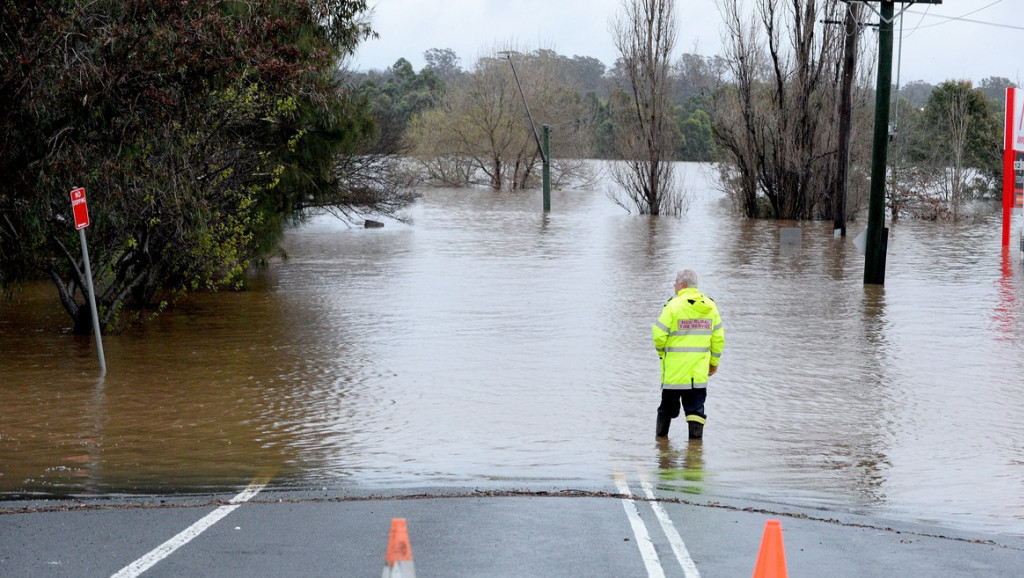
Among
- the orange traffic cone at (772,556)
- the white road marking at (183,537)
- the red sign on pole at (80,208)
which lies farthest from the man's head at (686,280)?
the red sign on pole at (80,208)

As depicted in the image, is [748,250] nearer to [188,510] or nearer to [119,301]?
[119,301]

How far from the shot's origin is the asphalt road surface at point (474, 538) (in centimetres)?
606

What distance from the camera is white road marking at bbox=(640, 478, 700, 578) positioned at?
5.99 meters

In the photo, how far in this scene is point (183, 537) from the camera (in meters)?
6.68

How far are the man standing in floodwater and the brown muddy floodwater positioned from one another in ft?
1.37

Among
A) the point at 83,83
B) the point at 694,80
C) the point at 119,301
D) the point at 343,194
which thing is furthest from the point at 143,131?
the point at 694,80

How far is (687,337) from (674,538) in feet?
11.7

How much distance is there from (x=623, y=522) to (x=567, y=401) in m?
5.29

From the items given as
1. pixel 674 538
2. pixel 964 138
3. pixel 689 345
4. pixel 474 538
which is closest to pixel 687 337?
pixel 689 345

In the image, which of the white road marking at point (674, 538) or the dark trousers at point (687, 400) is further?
the dark trousers at point (687, 400)

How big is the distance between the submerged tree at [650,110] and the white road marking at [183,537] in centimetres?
4381

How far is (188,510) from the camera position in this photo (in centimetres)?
745

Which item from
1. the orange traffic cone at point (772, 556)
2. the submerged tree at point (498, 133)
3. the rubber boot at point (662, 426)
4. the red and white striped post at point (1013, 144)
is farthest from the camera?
the submerged tree at point (498, 133)

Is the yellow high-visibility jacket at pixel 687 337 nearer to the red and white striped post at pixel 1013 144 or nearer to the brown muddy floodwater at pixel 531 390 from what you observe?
the brown muddy floodwater at pixel 531 390
